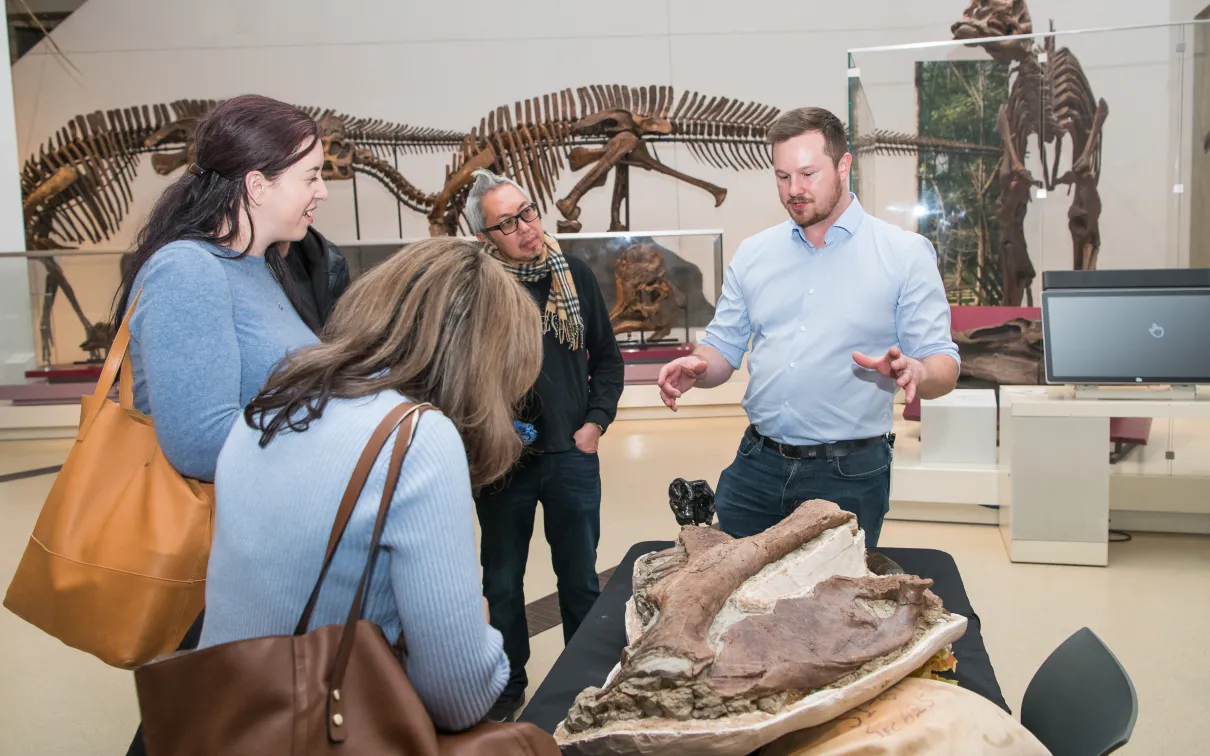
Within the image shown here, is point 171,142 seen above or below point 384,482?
above

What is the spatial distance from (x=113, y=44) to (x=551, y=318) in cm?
875

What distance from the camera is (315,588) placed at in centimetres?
118

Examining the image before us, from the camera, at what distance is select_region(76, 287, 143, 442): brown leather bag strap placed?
1732 millimetres

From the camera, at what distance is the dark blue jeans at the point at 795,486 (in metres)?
2.53

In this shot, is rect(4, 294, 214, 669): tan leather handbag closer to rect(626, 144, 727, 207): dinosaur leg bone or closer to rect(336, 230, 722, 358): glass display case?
rect(336, 230, 722, 358): glass display case

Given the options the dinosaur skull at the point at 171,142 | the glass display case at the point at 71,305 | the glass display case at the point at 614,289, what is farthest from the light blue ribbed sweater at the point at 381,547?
the dinosaur skull at the point at 171,142

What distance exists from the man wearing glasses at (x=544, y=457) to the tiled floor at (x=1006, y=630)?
54 cm

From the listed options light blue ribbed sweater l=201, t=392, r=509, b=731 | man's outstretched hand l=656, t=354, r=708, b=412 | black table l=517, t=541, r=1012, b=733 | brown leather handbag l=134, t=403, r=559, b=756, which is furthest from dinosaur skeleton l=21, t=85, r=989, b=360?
brown leather handbag l=134, t=403, r=559, b=756

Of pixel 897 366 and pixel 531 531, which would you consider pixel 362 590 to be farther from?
pixel 531 531

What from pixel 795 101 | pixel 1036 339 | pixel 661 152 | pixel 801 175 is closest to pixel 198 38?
pixel 661 152

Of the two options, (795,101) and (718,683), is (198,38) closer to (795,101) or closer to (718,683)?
(795,101)

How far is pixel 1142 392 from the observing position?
413 cm

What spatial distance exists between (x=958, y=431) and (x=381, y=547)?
424 cm

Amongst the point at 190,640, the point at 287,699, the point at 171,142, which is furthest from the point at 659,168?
the point at 287,699
